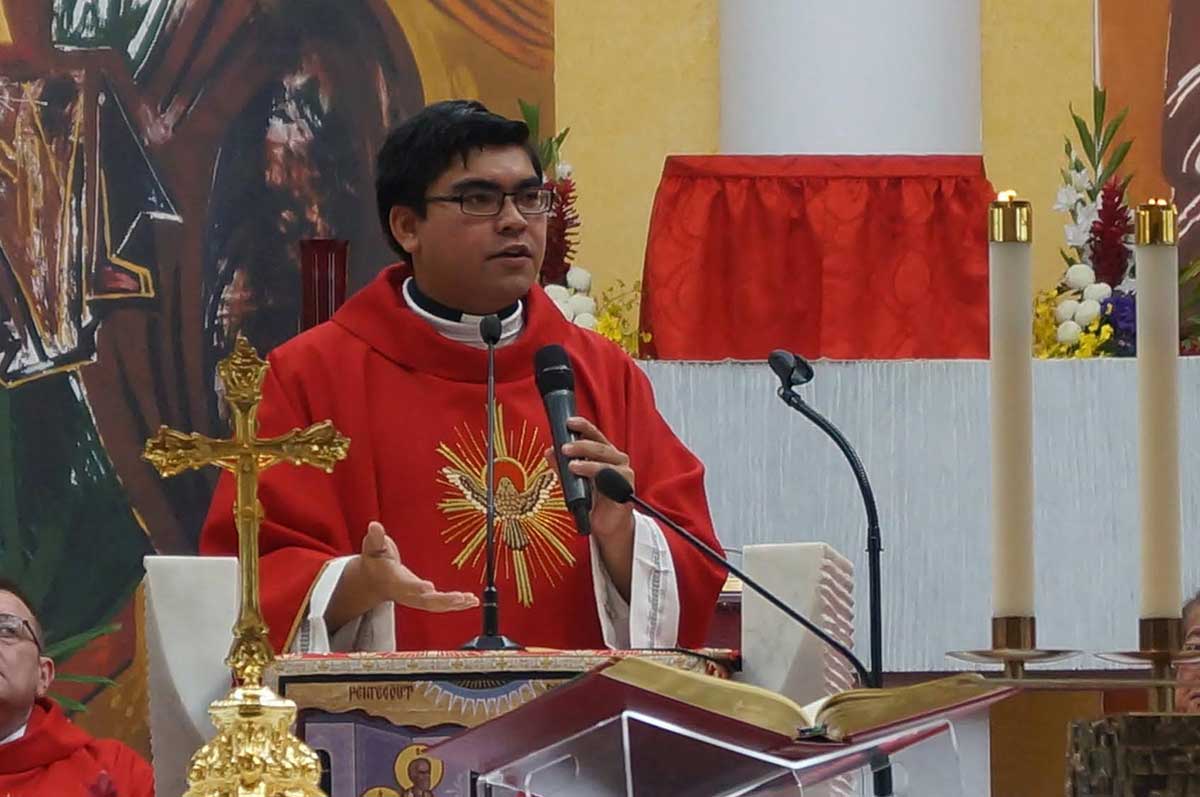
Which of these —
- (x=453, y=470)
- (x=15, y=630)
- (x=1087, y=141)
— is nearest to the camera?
(x=15, y=630)

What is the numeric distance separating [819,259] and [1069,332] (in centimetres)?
67

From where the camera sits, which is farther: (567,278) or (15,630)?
(567,278)

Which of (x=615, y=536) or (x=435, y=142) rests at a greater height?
(x=435, y=142)

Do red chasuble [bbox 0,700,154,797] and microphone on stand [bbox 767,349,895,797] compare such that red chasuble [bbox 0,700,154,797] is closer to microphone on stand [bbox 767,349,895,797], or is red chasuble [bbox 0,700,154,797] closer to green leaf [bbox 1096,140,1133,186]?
microphone on stand [bbox 767,349,895,797]

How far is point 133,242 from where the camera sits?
7391mm

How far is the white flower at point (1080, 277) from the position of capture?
6867mm

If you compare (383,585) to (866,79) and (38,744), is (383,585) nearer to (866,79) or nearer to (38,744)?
(38,744)

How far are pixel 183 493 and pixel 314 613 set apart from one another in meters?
3.32

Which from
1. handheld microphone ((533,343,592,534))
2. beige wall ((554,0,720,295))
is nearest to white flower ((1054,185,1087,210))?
beige wall ((554,0,720,295))

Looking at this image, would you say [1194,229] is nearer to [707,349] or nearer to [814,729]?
[707,349]

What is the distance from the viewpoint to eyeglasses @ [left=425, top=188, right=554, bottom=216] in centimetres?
496

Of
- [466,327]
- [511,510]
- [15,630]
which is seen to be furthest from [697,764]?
[466,327]

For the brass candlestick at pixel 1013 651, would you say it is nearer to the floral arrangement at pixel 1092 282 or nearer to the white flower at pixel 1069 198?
the floral arrangement at pixel 1092 282

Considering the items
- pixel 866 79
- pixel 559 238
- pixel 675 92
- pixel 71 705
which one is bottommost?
pixel 71 705
